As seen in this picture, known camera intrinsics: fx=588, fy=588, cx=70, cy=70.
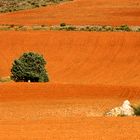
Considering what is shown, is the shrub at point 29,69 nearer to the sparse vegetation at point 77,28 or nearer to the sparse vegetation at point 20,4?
the sparse vegetation at point 77,28

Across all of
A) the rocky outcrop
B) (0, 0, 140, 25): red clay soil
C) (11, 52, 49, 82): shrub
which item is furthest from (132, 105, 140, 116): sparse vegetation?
(0, 0, 140, 25): red clay soil

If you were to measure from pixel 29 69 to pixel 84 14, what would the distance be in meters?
43.2

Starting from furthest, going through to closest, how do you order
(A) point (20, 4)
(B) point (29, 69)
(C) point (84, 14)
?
1. (A) point (20, 4)
2. (C) point (84, 14)
3. (B) point (29, 69)

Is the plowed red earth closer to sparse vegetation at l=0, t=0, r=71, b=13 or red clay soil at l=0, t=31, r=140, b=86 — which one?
red clay soil at l=0, t=31, r=140, b=86

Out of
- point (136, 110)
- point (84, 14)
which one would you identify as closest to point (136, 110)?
point (136, 110)

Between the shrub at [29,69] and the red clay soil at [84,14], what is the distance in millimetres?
30197

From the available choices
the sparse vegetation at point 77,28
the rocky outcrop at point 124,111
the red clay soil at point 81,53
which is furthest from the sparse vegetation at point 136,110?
the sparse vegetation at point 77,28

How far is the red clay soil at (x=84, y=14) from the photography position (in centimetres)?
6704

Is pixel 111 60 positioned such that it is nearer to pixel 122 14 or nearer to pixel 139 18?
pixel 139 18

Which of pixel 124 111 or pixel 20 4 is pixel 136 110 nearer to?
pixel 124 111

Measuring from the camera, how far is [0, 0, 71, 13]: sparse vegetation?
8859 centimetres

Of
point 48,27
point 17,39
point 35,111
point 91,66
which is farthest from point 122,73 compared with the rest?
point 48,27

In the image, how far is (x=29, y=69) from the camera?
32.9m

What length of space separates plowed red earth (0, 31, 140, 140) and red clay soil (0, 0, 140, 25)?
607 inches
